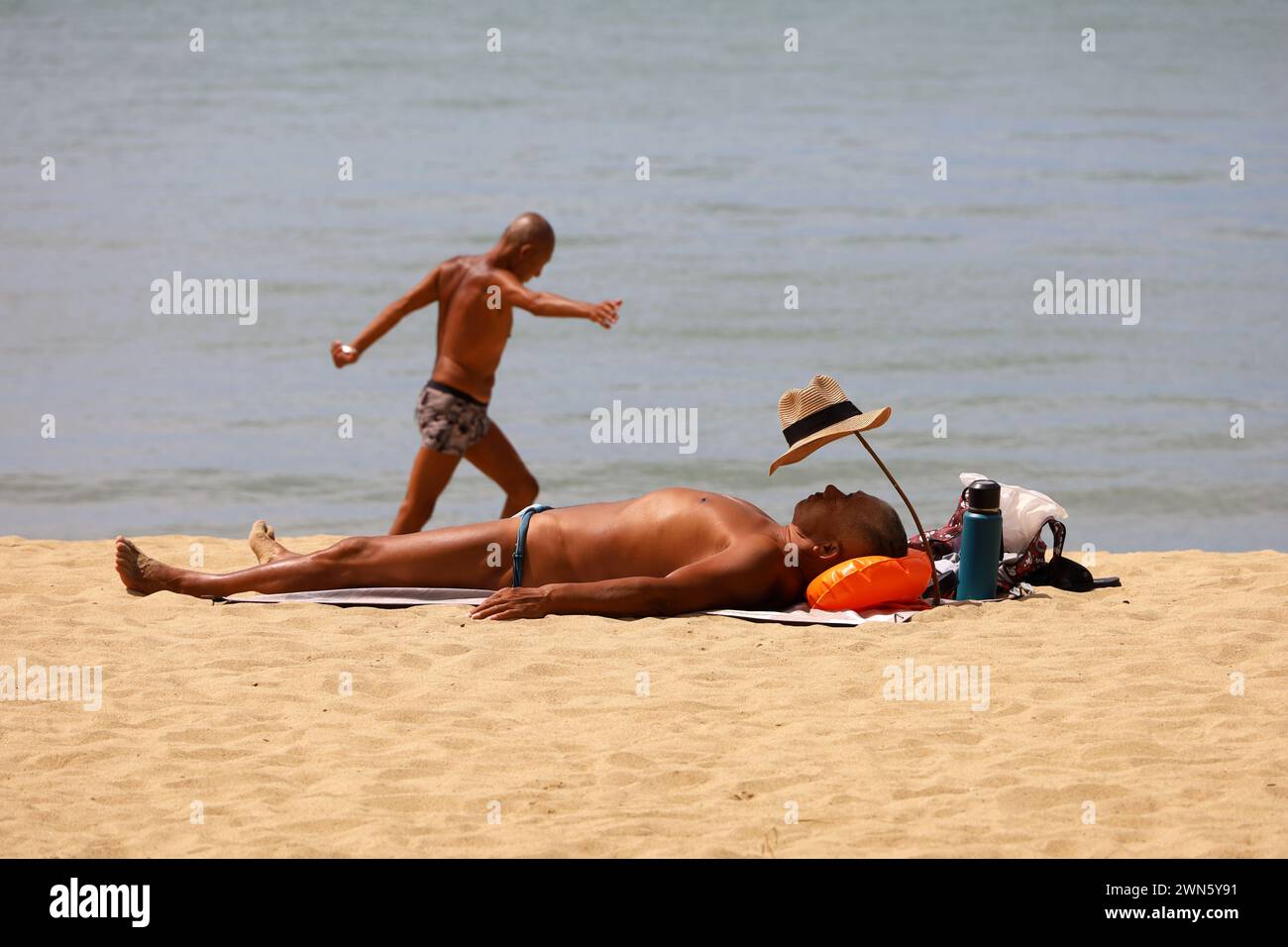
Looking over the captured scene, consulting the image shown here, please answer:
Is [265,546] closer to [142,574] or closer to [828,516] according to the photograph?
[142,574]

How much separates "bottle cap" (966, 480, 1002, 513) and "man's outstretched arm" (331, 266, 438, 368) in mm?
2791

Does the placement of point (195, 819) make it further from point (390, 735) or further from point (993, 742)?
point (993, 742)

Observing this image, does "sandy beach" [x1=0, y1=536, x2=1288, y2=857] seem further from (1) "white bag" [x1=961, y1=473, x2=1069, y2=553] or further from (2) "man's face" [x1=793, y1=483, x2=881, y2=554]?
(2) "man's face" [x1=793, y1=483, x2=881, y2=554]

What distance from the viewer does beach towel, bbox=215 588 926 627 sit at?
626 centimetres

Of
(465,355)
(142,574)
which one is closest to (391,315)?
(465,355)

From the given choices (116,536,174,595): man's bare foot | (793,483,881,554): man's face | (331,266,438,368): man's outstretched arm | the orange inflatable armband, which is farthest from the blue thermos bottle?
(116,536,174,595): man's bare foot

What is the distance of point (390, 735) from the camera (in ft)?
16.2

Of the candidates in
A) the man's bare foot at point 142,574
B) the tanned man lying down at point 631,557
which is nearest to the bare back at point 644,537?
the tanned man lying down at point 631,557

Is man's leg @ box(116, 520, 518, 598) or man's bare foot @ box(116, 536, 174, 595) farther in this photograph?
man's bare foot @ box(116, 536, 174, 595)

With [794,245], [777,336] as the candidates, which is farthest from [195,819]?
[794,245]

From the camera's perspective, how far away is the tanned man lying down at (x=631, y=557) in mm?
6277

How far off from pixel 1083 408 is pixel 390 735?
9.68 metres

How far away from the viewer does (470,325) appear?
7684 millimetres

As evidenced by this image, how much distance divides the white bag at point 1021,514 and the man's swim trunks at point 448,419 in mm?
2341
